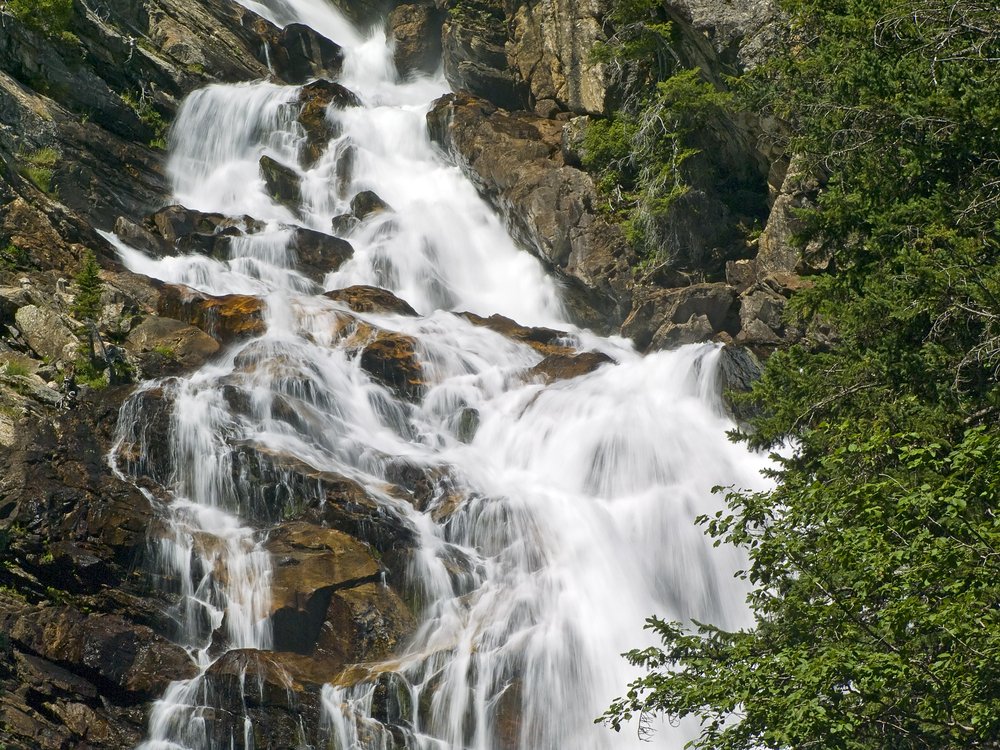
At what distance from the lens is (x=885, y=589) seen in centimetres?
732

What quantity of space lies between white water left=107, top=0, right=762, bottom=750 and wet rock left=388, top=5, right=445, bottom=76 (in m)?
12.5

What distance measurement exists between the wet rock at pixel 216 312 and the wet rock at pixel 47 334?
287 cm

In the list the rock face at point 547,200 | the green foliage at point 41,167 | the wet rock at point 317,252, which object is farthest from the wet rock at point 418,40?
the green foliage at point 41,167

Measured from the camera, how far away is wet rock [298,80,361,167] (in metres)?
29.9

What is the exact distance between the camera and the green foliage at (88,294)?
58.6 feet

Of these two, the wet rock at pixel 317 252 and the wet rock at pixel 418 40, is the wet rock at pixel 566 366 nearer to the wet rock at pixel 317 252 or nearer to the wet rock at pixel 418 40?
the wet rock at pixel 317 252

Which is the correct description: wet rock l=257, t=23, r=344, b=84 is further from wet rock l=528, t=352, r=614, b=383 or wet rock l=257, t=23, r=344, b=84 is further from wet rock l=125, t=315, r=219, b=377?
wet rock l=528, t=352, r=614, b=383

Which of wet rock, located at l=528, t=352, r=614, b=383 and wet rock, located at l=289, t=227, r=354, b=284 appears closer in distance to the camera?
wet rock, located at l=528, t=352, r=614, b=383

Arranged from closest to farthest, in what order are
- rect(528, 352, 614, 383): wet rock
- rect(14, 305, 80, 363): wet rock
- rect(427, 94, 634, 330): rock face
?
rect(14, 305, 80, 363): wet rock → rect(528, 352, 614, 383): wet rock → rect(427, 94, 634, 330): rock face

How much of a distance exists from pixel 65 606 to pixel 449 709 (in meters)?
5.15

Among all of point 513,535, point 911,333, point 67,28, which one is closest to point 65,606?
point 513,535

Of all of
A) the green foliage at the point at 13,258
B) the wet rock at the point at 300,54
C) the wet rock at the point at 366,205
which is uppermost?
the wet rock at the point at 300,54

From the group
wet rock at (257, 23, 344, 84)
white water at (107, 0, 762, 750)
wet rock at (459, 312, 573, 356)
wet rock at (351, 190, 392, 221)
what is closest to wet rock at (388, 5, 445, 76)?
wet rock at (257, 23, 344, 84)

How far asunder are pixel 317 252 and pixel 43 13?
10.3 metres
